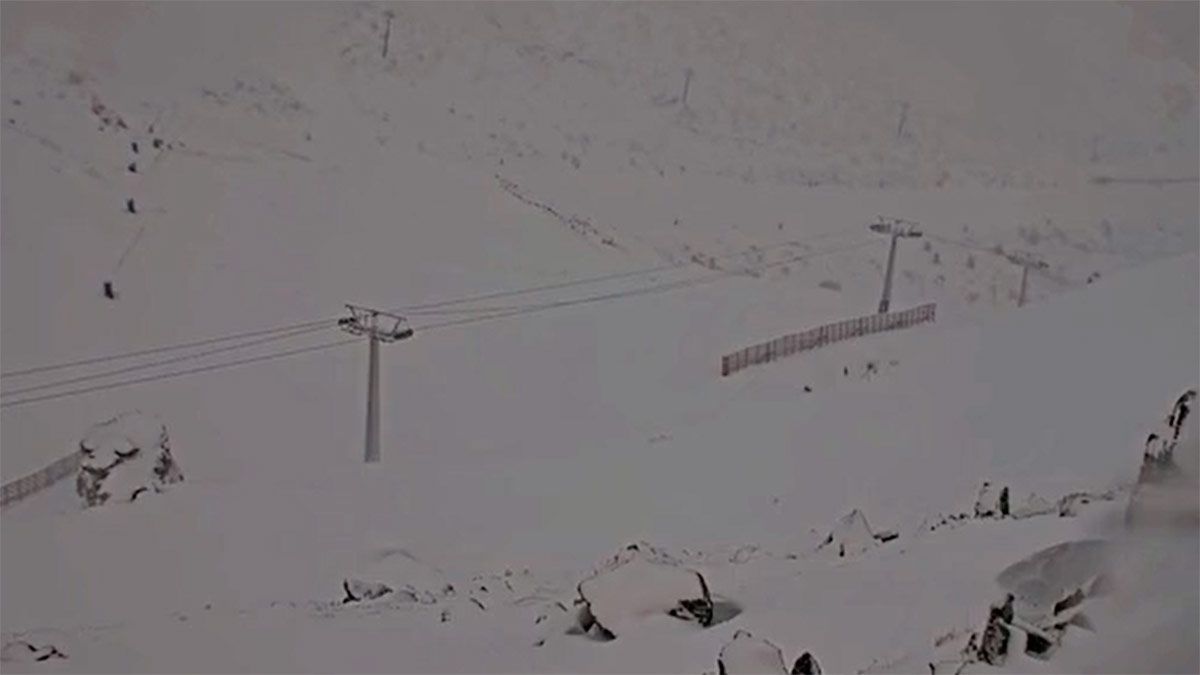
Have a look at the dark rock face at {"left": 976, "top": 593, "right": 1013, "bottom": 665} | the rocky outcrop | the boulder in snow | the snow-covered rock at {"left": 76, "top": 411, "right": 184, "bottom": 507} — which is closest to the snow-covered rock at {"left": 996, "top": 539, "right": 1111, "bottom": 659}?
the dark rock face at {"left": 976, "top": 593, "right": 1013, "bottom": 665}

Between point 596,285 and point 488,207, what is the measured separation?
181 mm

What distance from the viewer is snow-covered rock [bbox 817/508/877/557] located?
194 centimetres

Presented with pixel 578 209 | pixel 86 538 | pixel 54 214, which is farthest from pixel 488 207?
pixel 86 538

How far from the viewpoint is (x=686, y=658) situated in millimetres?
1920

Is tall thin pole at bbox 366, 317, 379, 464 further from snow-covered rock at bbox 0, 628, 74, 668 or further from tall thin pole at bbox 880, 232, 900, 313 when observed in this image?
tall thin pole at bbox 880, 232, 900, 313

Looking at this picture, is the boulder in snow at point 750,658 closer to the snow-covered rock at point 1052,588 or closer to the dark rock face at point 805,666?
the dark rock face at point 805,666

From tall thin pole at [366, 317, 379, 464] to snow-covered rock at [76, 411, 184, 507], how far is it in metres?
0.26

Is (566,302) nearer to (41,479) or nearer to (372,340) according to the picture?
(372,340)

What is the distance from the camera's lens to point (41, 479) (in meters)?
1.78

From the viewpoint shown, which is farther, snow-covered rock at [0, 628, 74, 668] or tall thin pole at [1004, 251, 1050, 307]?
tall thin pole at [1004, 251, 1050, 307]

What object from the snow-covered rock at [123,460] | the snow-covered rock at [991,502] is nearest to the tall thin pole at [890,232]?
the snow-covered rock at [991,502]

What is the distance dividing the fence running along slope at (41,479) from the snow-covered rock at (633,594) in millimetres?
683

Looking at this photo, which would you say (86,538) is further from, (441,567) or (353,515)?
(441,567)

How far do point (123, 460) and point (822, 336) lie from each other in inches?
37.4
